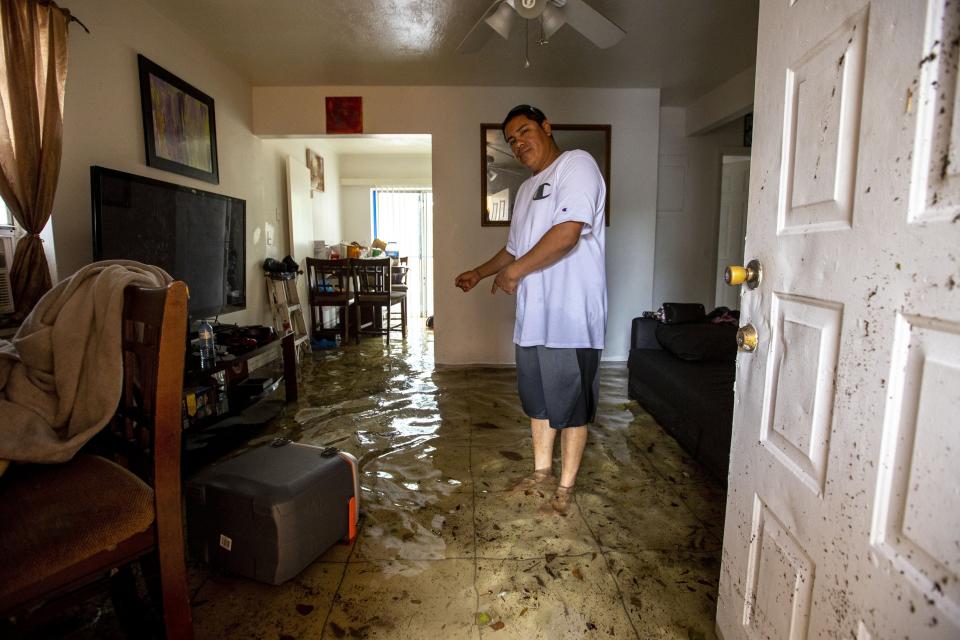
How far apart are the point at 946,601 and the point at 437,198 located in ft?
13.0

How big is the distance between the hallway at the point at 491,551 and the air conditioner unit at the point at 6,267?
117cm

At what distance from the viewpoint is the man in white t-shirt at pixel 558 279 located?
1617 mm

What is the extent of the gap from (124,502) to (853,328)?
1.31 metres

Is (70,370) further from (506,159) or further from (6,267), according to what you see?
(506,159)

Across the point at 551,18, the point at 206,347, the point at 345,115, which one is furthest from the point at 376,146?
the point at 206,347

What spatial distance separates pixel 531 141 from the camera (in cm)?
176

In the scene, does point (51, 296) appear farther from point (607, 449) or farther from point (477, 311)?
point (477, 311)

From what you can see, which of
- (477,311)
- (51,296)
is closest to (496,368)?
(477,311)

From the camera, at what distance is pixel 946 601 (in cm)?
51

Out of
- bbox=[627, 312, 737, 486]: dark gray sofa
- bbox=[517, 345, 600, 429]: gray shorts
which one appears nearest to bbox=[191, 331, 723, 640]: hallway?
bbox=[627, 312, 737, 486]: dark gray sofa

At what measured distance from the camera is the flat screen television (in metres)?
2.06

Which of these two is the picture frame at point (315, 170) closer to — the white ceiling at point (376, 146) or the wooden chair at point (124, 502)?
the white ceiling at point (376, 146)

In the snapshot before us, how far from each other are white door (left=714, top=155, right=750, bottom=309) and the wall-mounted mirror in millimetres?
1770

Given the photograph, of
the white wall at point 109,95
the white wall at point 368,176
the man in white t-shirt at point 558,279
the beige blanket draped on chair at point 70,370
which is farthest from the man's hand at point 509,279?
the white wall at point 368,176
